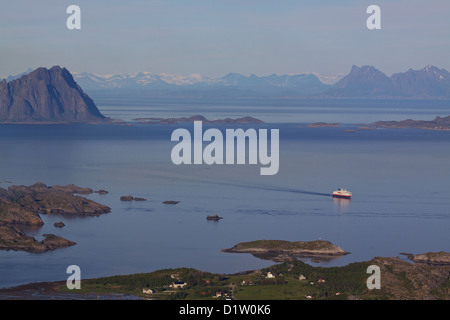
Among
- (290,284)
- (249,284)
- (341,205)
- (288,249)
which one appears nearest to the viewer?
(249,284)

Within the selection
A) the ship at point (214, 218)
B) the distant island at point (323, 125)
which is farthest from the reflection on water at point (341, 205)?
the distant island at point (323, 125)

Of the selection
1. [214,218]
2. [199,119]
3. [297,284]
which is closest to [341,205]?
[214,218]

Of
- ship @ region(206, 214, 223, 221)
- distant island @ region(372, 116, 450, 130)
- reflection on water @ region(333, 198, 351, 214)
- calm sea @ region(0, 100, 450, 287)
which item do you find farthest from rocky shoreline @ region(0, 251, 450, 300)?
distant island @ region(372, 116, 450, 130)

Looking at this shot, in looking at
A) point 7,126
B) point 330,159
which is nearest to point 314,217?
→ point 330,159

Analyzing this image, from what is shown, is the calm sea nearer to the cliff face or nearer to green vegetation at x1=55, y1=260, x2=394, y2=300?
green vegetation at x1=55, y1=260, x2=394, y2=300

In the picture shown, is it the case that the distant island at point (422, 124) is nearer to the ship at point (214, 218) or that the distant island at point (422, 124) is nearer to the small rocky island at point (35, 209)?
the small rocky island at point (35, 209)

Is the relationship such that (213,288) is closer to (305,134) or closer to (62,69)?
(305,134)

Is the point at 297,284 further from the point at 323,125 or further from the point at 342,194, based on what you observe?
the point at 323,125
